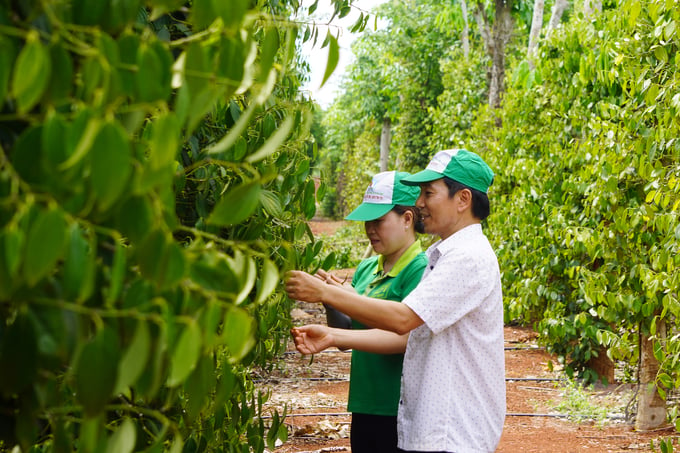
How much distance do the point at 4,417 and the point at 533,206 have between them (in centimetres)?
526

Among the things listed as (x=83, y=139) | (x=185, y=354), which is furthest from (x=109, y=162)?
(x=185, y=354)

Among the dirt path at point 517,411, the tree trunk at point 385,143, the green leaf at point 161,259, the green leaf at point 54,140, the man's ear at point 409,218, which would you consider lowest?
the dirt path at point 517,411

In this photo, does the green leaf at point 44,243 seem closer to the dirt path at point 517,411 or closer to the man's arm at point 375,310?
the man's arm at point 375,310

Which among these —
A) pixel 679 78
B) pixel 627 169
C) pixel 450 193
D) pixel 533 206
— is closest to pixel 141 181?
pixel 450 193

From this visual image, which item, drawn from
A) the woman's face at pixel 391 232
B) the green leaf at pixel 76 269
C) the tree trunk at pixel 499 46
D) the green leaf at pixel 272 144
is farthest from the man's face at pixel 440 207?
the tree trunk at pixel 499 46

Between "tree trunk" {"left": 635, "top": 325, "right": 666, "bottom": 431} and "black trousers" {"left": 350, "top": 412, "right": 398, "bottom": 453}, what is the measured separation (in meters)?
2.70

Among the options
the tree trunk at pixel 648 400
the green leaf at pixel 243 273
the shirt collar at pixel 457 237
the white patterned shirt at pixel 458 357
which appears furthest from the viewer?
the tree trunk at pixel 648 400

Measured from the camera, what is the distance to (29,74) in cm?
56

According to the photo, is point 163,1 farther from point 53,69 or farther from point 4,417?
point 4,417

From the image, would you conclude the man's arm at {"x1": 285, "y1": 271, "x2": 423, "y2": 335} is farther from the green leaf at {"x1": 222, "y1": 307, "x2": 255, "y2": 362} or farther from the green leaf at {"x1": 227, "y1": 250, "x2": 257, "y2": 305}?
the green leaf at {"x1": 222, "y1": 307, "x2": 255, "y2": 362}

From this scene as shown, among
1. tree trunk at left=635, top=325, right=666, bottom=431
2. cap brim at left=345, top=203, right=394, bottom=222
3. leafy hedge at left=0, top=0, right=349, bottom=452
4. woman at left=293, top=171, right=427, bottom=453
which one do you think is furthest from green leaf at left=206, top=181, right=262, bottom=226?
tree trunk at left=635, top=325, right=666, bottom=431

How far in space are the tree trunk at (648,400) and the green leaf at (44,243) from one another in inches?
186

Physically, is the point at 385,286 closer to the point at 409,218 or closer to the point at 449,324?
the point at 409,218

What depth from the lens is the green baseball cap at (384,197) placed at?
269 cm
